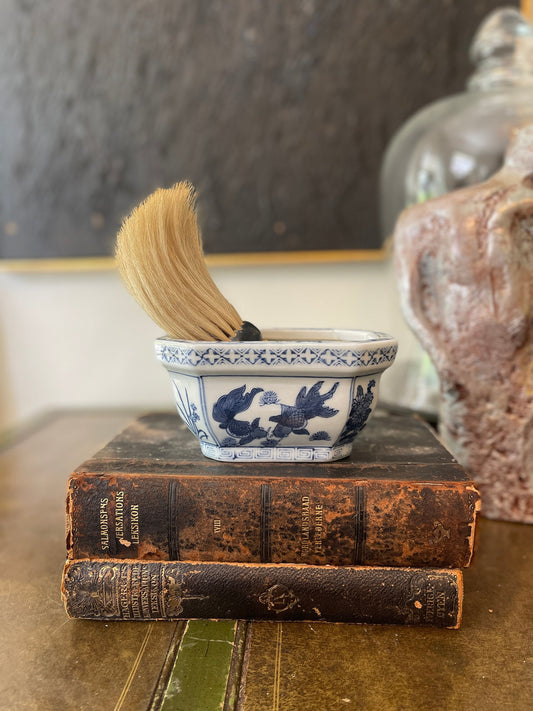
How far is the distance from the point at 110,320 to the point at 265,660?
0.89 m

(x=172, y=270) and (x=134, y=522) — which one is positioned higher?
(x=172, y=270)

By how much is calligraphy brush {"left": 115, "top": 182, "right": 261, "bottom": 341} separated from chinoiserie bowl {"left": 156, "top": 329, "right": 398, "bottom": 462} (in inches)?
1.1

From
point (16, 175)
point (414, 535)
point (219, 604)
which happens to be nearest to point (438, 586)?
point (414, 535)

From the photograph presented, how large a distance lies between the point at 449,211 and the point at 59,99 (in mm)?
829

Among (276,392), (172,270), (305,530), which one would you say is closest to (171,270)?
(172,270)

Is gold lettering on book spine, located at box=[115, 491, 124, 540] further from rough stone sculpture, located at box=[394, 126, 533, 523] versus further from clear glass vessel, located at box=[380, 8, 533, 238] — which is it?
clear glass vessel, located at box=[380, 8, 533, 238]

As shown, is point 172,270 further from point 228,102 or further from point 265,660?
point 228,102

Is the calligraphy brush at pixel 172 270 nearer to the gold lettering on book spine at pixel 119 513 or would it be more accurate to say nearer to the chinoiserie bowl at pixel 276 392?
the chinoiserie bowl at pixel 276 392

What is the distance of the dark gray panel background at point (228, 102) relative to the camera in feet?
3.35

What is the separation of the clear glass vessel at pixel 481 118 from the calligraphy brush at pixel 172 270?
491mm

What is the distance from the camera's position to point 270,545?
18.6 inches

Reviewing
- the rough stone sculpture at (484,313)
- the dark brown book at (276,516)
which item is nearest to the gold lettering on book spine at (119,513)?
the dark brown book at (276,516)

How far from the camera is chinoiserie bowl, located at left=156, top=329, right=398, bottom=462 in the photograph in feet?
1.56

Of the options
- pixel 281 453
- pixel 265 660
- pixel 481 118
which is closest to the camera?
pixel 265 660
